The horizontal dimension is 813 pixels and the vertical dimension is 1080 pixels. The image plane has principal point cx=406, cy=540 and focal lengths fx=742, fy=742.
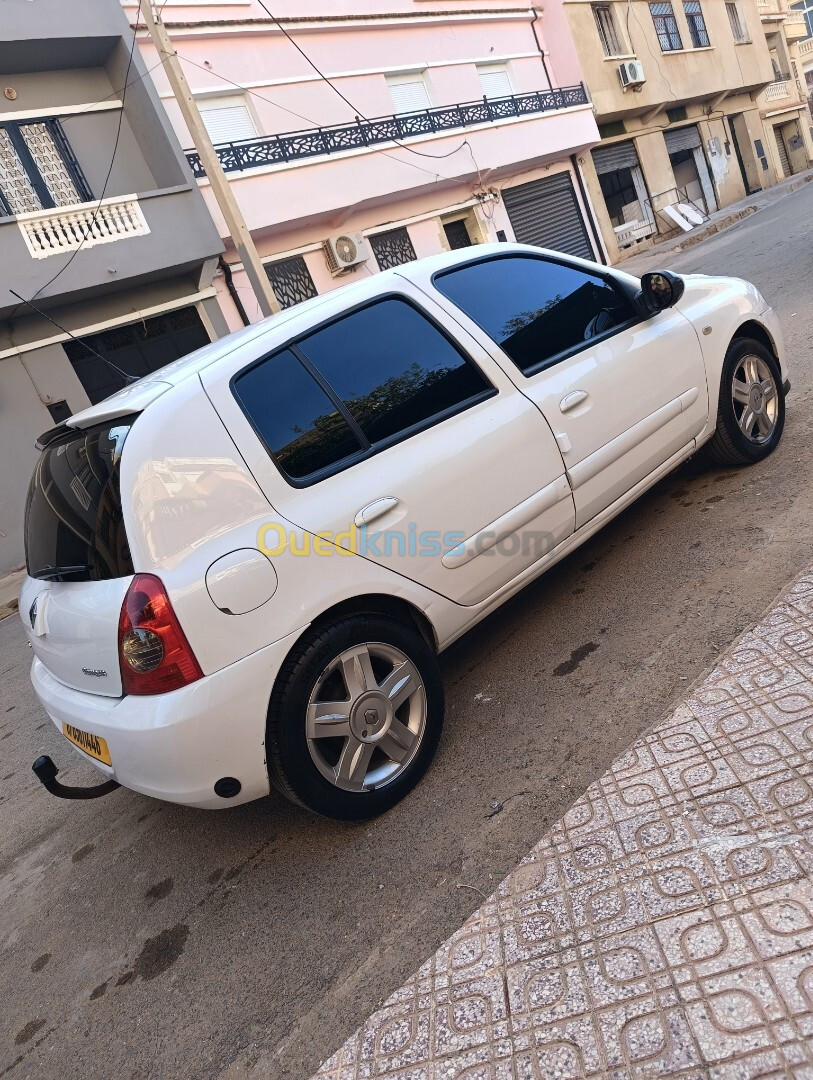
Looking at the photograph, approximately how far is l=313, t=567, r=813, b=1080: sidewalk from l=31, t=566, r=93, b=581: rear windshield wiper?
1617mm

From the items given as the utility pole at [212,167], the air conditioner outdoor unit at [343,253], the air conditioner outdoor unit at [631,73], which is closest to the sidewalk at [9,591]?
the utility pole at [212,167]

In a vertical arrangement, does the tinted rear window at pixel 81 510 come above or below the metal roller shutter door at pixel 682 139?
below

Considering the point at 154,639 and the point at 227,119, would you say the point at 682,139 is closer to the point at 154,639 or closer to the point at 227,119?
the point at 227,119

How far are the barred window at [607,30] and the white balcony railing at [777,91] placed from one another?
13.8 meters

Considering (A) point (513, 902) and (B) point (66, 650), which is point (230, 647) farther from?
(A) point (513, 902)

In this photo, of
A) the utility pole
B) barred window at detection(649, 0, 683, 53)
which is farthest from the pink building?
barred window at detection(649, 0, 683, 53)

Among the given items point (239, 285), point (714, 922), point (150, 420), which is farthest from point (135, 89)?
point (714, 922)

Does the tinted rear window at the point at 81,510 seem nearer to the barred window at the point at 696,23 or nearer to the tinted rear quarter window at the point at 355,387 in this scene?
the tinted rear quarter window at the point at 355,387

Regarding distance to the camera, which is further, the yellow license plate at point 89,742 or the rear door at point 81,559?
the yellow license plate at point 89,742

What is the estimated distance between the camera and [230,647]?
2.29 metres

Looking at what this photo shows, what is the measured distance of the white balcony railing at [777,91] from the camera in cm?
3297

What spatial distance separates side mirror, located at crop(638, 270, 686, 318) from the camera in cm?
358

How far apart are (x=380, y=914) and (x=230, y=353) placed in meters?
1.92

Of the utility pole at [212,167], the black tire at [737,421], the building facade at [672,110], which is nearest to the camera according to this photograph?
the black tire at [737,421]
